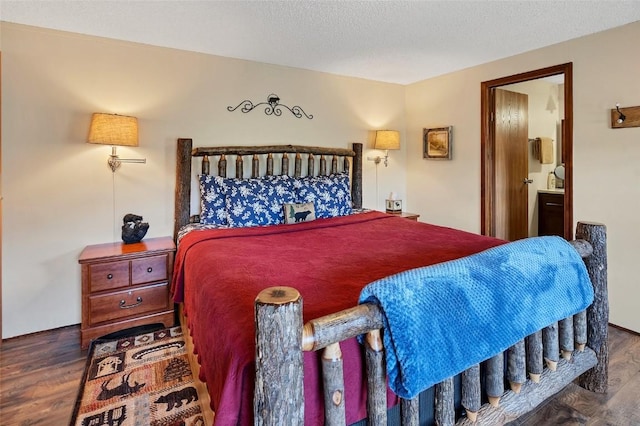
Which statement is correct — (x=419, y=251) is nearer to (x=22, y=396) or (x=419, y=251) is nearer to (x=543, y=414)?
(x=543, y=414)

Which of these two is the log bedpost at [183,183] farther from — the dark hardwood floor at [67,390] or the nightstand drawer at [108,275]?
the dark hardwood floor at [67,390]

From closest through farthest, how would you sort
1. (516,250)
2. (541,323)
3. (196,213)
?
1. (541,323)
2. (516,250)
3. (196,213)

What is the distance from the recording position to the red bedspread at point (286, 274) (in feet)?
3.32

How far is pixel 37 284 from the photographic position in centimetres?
262

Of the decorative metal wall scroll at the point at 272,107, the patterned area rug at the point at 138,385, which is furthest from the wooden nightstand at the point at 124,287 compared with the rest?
the decorative metal wall scroll at the point at 272,107

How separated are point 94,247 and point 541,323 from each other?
9.55 feet

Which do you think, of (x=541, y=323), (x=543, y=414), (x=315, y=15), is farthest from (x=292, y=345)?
(x=315, y=15)

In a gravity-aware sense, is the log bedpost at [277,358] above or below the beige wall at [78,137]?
below

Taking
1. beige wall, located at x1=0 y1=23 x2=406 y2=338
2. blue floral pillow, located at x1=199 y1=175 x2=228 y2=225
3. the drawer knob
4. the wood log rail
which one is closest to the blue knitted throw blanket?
the wood log rail

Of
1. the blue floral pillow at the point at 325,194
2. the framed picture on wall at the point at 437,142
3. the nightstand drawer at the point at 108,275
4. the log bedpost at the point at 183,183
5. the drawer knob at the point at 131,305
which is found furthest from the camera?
the framed picture on wall at the point at 437,142

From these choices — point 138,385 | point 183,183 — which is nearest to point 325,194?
point 183,183

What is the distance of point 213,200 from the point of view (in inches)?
113

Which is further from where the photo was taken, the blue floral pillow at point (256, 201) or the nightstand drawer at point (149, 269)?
the blue floral pillow at point (256, 201)

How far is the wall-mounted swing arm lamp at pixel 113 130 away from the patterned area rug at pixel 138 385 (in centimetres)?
145
